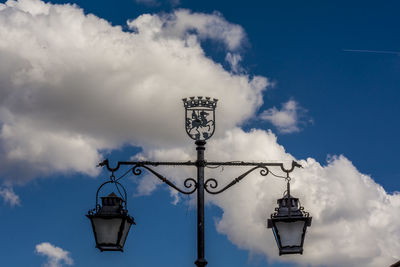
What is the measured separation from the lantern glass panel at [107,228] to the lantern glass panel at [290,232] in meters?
2.39

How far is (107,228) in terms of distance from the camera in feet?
32.5

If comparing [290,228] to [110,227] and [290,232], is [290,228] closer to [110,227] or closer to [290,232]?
[290,232]

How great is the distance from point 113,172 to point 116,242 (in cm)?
→ 116

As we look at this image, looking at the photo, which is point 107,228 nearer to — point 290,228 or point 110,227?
point 110,227

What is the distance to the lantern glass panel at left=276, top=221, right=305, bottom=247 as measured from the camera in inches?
391

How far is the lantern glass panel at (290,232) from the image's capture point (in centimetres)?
993

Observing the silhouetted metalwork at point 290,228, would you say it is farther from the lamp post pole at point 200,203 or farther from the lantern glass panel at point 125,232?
the lantern glass panel at point 125,232

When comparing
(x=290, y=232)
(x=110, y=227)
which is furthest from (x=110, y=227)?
(x=290, y=232)

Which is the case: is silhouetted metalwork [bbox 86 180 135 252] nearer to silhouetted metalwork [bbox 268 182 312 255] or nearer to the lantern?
the lantern

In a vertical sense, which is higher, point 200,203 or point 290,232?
point 200,203

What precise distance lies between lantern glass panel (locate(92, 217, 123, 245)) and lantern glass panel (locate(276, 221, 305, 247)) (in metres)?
2.39

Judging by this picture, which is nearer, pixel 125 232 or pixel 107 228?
pixel 107 228

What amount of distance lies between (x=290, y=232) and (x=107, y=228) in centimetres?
272

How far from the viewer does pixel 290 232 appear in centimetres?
995
